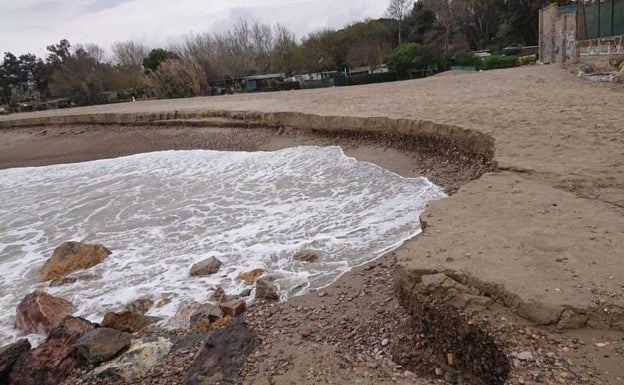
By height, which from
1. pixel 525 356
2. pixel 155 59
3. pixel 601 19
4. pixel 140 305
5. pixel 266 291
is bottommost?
pixel 140 305

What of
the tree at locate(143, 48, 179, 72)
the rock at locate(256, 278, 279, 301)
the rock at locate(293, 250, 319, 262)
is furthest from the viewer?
the tree at locate(143, 48, 179, 72)

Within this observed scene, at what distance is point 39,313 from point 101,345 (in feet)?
3.84

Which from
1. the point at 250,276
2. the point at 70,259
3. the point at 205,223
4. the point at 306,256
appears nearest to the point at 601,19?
the point at 205,223

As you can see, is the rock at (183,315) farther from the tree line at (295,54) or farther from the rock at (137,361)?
the tree line at (295,54)

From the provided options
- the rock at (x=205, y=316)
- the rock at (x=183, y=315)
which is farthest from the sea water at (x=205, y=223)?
the rock at (x=205, y=316)

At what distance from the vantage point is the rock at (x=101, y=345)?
3.79 metres

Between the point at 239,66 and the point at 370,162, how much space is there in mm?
40165

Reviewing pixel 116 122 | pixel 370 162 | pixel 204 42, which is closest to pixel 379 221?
pixel 370 162

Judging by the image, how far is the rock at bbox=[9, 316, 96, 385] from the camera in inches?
146

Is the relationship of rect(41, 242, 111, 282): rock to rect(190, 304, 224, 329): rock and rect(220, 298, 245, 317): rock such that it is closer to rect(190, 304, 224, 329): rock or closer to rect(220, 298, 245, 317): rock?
rect(190, 304, 224, 329): rock

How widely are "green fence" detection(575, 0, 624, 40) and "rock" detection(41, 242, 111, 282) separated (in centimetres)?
2060

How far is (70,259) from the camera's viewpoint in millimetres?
5984

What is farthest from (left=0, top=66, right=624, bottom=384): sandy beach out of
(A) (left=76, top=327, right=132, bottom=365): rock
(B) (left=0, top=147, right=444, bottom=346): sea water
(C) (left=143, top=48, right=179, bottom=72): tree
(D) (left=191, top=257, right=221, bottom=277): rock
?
(C) (left=143, top=48, right=179, bottom=72): tree

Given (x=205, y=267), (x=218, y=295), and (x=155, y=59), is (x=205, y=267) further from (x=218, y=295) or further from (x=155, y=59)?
(x=155, y=59)
